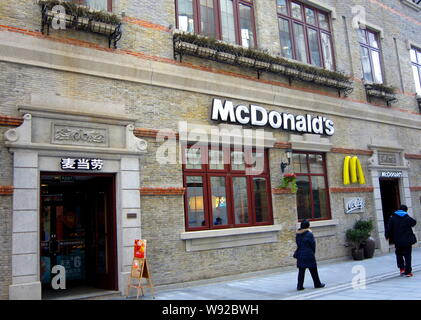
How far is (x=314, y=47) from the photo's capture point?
1565cm

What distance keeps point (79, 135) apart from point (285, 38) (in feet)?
27.8

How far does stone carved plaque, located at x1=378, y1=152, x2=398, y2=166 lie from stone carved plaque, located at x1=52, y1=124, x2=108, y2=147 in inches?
457

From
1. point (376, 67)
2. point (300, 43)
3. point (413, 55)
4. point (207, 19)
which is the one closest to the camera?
point (207, 19)

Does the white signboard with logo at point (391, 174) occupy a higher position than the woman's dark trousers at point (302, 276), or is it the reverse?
the white signboard with logo at point (391, 174)

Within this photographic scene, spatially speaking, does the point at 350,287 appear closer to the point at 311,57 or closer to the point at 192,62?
the point at 192,62

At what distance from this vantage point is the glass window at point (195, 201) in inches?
441

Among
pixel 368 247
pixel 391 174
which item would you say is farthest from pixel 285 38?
pixel 368 247

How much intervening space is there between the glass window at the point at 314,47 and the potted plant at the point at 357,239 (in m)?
6.21

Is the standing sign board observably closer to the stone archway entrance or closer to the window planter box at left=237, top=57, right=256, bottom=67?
the window planter box at left=237, top=57, right=256, bottom=67

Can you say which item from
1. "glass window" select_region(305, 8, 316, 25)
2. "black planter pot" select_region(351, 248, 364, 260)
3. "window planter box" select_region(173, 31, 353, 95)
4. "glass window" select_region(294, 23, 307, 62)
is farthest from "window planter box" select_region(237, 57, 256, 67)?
"black planter pot" select_region(351, 248, 364, 260)

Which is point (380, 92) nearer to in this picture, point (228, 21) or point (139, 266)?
point (228, 21)

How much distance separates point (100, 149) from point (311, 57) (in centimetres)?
917

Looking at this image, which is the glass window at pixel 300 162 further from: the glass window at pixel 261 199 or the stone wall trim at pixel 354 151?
the glass window at pixel 261 199

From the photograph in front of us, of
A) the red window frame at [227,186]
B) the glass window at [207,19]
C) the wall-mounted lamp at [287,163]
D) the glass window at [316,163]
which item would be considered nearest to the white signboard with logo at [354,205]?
the glass window at [316,163]
